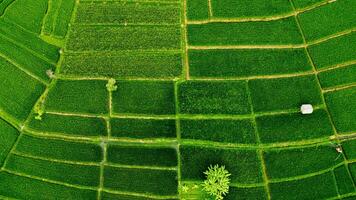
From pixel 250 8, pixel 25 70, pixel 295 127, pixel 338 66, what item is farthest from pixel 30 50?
pixel 338 66

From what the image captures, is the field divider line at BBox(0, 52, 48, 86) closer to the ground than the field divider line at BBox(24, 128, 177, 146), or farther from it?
farther from it

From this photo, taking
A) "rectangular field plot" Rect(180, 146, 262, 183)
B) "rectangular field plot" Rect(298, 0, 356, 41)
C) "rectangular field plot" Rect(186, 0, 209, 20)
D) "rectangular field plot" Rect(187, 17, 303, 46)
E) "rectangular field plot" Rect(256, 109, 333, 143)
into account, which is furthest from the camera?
"rectangular field plot" Rect(186, 0, 209, 20)

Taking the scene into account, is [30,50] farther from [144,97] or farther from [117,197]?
[117,197]

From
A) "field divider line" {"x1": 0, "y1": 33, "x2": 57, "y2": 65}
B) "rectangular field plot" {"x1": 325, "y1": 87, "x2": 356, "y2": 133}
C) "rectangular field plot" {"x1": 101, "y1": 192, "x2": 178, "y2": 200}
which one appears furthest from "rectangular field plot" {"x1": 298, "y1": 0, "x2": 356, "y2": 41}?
"field divider line" {"x1": 0, "y1": 33, "x2": 57, "y2": 65}

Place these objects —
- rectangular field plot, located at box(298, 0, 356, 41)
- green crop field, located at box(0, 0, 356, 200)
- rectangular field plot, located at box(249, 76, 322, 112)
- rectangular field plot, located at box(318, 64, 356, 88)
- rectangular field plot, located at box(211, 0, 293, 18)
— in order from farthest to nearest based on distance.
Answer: rectangular field plot, located at box(211, 0, 293, 18), rectangular field plot, located at box(298, 0, 356, 41), rectangular field plot, located at box(318, 64, 356, 88), rectangular field plot, located at box(249, 76, 322, 112), green crop field, located at box(0, 0, 356, 200)

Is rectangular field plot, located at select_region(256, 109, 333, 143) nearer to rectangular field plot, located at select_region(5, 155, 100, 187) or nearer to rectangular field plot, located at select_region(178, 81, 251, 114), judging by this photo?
rectangular field plot, located at select_region(178, 81, 251, 114)

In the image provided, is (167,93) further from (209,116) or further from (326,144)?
(326,144)

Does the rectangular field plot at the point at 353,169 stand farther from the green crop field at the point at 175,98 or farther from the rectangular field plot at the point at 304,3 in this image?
the rectangular field plot at the point at 304,3
